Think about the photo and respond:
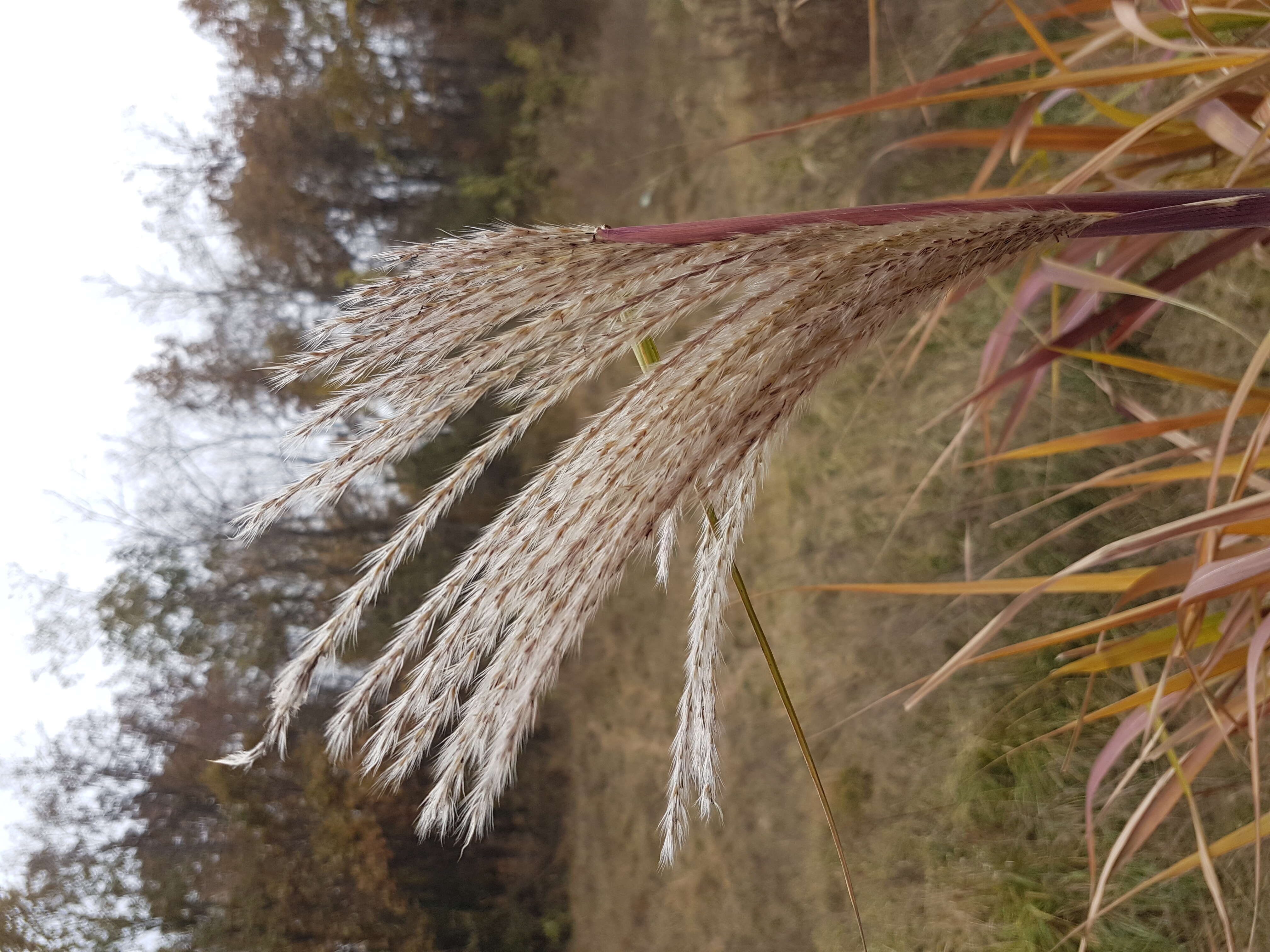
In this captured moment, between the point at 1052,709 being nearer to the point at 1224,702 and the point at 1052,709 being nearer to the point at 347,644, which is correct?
the point at 1224,702

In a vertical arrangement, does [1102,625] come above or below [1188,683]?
above

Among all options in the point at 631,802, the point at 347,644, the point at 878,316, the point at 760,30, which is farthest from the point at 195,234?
the point at 878,316

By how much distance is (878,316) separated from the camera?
0.49m

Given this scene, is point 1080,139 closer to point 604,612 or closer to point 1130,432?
point 1130,432

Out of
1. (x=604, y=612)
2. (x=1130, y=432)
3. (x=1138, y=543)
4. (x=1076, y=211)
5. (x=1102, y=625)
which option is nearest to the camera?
(x=1076, y=211)

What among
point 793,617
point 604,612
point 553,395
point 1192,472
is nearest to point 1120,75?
point 1192,472

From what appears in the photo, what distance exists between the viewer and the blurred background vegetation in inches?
73.0

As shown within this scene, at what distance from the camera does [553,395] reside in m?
0.48

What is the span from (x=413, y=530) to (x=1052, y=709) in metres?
1.63

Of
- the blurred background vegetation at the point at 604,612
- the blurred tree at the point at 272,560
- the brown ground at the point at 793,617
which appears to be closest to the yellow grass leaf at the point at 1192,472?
the blurred background vegetation at the point at 604,612

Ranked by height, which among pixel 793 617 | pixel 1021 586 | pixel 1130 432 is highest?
pixel 1130 432

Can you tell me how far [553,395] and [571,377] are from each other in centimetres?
2

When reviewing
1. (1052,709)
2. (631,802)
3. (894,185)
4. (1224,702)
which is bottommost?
(631,802)

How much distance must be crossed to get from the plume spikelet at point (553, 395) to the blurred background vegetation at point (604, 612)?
1.41m
